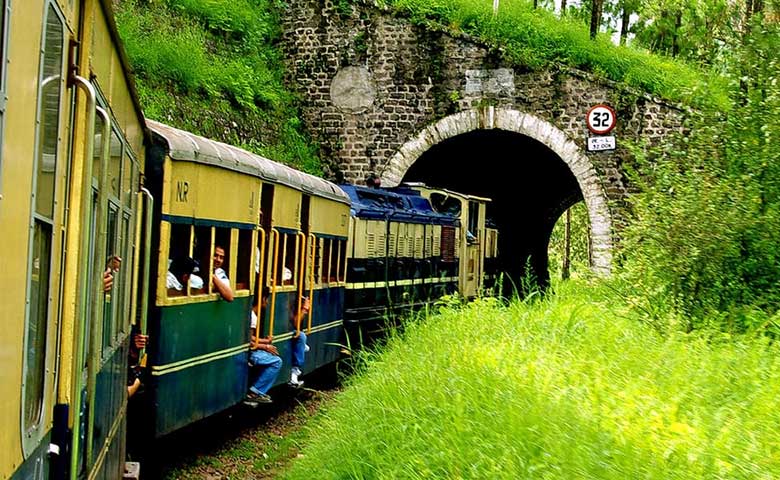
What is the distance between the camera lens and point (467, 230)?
2095cm

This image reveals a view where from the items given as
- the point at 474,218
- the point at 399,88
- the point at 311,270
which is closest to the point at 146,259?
the point at 311,270

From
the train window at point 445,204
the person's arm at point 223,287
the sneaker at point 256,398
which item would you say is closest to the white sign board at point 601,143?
the train window at point 445,204

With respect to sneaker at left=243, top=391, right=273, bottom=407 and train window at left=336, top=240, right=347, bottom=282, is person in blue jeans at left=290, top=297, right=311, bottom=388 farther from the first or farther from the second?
train window at left=336, top=240, right=347, bottom=282

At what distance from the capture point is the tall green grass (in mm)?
5078

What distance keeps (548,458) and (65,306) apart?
281 cm

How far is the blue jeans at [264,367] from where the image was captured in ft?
31.3

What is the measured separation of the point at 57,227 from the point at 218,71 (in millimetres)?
19452

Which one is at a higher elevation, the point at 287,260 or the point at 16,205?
the point at 16,205

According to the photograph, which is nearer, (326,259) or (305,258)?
(305,258)

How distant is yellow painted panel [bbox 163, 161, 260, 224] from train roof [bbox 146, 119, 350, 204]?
6 centimetres

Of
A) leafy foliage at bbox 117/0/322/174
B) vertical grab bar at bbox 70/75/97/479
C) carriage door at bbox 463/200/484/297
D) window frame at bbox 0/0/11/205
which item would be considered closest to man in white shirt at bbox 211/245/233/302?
vertical grab bar at bbox 70/75/97/479

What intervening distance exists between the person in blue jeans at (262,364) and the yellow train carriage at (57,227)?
4688 mm

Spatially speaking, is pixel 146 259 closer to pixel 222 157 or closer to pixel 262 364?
pixel 222 157

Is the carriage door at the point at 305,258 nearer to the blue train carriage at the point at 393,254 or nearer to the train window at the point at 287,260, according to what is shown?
the train window at the point at 287,260
